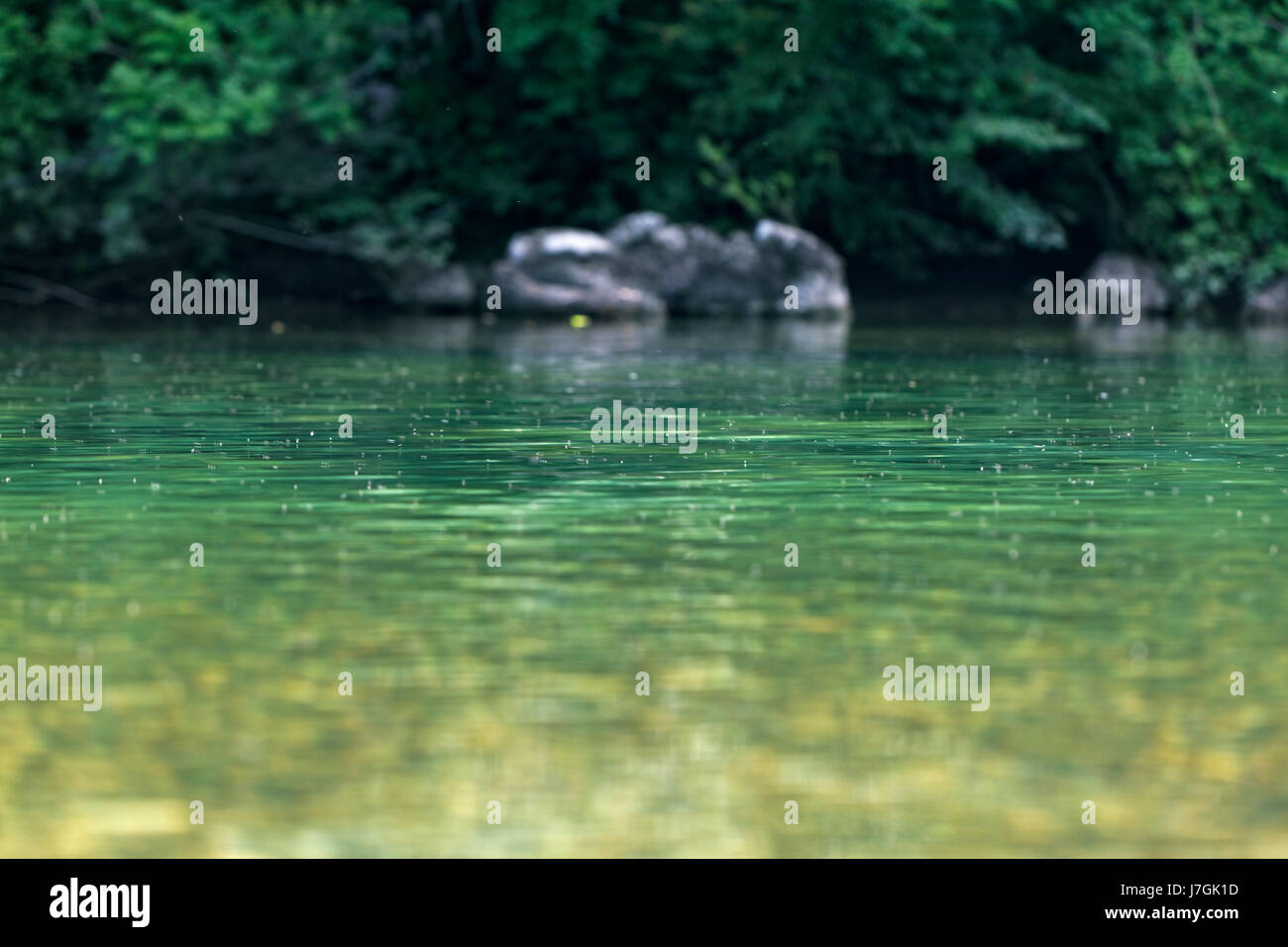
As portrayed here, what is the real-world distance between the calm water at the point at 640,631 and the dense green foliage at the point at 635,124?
19.9 m

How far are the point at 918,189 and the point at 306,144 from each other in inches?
425

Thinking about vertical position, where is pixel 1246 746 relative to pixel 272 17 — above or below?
below

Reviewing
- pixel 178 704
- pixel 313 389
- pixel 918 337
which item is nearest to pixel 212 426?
pixel 313 389

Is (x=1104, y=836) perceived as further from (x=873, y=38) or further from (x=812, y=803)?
(x=873, y=38)

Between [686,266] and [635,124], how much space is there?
12.5 feet

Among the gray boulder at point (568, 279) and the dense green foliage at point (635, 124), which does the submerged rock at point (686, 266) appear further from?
the dense green foliage at point (635, 124)

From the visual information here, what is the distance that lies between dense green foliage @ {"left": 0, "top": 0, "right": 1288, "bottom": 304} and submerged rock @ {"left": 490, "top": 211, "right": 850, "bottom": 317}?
1.08 meters

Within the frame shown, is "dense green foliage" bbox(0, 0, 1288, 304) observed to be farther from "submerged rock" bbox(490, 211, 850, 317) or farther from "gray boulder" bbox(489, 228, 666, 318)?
"gray boulder" bbox(489, 228, 666, 318)

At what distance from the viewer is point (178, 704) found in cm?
707

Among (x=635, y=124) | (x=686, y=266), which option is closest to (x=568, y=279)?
(x=686, y=266)

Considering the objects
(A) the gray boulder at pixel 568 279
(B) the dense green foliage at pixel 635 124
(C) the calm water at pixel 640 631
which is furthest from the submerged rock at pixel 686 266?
(C) the calm water at pixel 640 631

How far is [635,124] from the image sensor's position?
40.8 metres

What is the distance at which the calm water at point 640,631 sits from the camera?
597cm

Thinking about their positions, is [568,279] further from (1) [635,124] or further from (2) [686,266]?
(1) [635,124]
